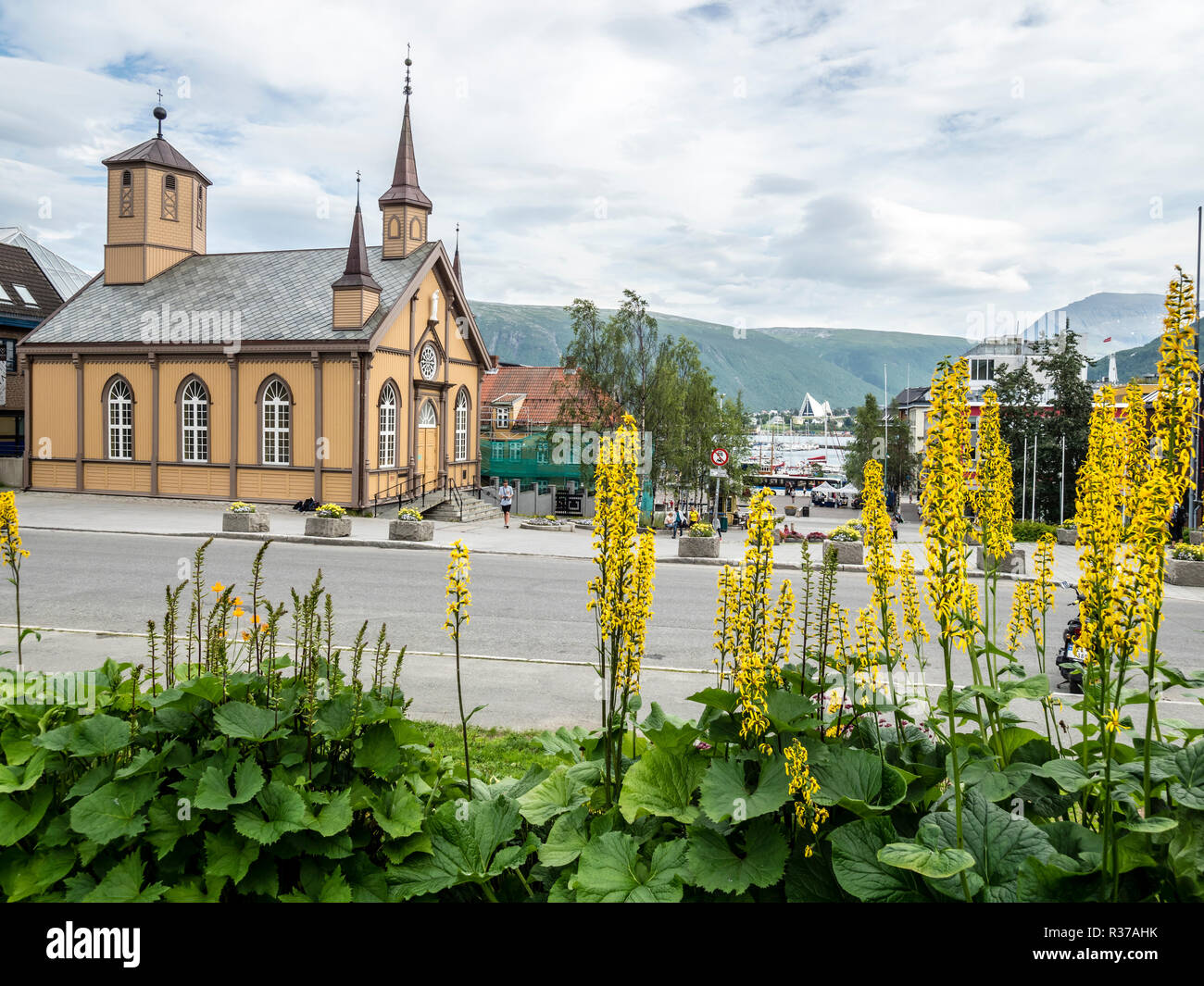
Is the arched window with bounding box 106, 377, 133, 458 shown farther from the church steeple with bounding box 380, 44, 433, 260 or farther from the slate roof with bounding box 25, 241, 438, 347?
the church steeple with bounding box 380, 44, 433, 260

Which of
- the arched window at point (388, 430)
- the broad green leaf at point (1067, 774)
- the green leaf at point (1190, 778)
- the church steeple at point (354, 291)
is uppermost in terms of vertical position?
the church steeple at point (354, 291)

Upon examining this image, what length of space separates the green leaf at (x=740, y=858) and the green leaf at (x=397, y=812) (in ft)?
3.55

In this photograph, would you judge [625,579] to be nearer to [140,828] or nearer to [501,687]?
[140,828]

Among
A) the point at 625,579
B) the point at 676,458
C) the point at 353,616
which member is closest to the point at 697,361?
the point at 676,458

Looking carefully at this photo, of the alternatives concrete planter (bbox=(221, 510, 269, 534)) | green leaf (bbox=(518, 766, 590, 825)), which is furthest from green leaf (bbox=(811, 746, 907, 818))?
concrete planter (bbox=(221, 510, 269, 534))

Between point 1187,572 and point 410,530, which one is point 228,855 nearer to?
point 410,530

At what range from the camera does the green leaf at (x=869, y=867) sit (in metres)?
2.93

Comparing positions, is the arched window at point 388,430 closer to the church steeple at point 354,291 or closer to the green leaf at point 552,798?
the church steeple at point 354,291

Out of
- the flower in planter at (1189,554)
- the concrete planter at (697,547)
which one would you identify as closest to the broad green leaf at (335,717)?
the concrete planter at (697,547)

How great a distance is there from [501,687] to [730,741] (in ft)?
22.1

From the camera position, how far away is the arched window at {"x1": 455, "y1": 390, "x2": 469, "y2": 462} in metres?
42.2

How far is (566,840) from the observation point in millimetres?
3463

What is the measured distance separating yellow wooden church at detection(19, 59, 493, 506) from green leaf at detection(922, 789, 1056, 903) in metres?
32.3
